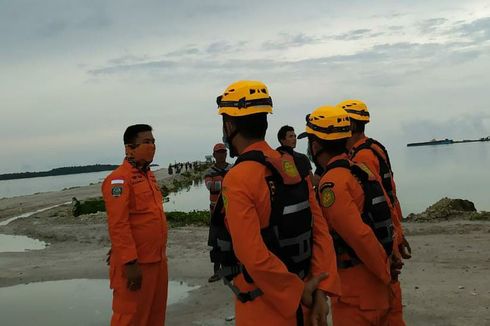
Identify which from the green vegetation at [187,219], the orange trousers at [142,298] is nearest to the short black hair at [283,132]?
the orange trousers at [142,298]

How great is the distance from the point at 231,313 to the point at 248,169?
442 centimetres

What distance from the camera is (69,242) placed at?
43.1 ft

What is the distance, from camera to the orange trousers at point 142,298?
4473 mm

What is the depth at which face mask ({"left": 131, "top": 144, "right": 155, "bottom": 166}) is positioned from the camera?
4.95 meters

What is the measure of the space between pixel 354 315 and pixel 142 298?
213 centimetres

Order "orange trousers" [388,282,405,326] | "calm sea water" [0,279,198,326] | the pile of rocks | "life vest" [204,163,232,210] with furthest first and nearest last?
the pile of rocks → "life vest" [204,163,232,210] → "calm sea water" [0,279,198,326] → "orange trousers" [388,282,405,326]

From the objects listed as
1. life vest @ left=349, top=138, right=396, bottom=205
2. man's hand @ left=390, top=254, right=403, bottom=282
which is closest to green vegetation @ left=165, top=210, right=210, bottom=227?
life vest @ left=349, top=138, right=396, bottom=205

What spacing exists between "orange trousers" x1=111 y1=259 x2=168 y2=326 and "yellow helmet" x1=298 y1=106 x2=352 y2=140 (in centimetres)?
226

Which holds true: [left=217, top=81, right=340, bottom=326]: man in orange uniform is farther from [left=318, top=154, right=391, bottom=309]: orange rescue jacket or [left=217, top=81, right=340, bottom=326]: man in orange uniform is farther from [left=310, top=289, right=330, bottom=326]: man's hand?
[left=318, top=154, right=391, bottom=309]: orange rescue jacket

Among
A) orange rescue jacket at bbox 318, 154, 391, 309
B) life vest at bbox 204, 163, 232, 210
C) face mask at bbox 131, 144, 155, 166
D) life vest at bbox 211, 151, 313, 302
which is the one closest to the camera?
life vest at bbox 211, 151, 313, 302

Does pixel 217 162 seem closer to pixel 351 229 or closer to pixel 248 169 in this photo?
pixel 351 229

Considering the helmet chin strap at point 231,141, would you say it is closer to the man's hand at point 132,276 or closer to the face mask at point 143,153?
the man's hand at point 132,276

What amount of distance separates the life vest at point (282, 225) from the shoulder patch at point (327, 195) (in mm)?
651

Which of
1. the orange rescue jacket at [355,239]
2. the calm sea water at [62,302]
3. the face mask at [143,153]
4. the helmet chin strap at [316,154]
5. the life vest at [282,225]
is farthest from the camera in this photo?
the calm sea water at [62,302]
